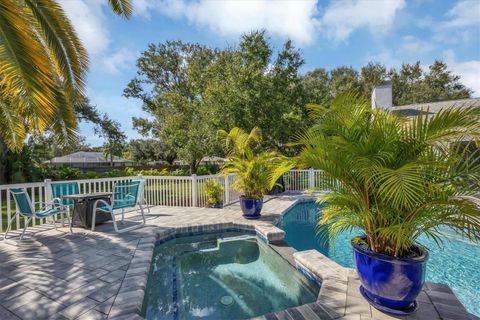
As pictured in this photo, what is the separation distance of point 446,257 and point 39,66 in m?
7.54

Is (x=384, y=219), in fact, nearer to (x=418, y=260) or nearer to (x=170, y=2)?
(x=418, y=260)

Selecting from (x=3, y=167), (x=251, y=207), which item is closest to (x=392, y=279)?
(x=251, y=207)

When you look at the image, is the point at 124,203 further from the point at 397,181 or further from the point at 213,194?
the point at 397,181

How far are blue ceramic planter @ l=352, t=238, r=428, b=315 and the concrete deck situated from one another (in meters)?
0.11

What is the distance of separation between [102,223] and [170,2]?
6.23 meters

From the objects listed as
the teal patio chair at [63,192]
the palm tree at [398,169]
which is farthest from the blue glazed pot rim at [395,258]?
the teal patio chair at [63,192]

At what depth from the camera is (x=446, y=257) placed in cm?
486

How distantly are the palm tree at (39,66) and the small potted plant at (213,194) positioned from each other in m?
3.96

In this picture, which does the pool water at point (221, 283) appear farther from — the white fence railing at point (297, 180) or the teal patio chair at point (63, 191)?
the white fence railing at point (297, 180)

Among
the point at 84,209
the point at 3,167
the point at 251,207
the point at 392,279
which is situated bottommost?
the point at 251,207

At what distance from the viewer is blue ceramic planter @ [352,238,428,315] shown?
2.25m

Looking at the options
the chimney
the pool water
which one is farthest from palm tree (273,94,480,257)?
the chimney

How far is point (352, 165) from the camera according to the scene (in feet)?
7.84

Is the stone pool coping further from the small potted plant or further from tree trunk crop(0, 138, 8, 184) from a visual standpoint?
tree trunk crop(0, 138, 8, 184)
